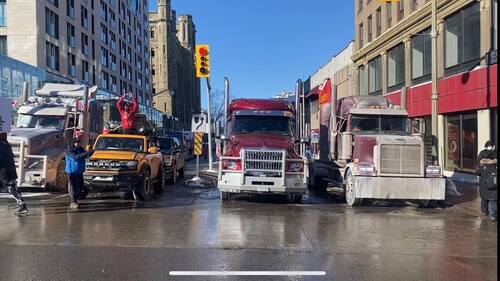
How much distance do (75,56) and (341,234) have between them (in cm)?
4482

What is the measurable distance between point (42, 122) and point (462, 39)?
17039 mm

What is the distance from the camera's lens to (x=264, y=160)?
495 inches

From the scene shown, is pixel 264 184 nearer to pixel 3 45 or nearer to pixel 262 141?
pixel 262 141

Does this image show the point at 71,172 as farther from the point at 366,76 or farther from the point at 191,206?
the point at 366,76

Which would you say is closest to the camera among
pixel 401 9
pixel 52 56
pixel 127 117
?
pixel 127 117

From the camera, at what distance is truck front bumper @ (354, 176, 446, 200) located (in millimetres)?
12508

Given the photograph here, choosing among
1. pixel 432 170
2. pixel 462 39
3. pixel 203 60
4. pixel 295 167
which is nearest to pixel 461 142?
pixel 462 39

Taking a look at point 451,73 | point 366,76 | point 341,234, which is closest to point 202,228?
point 341,234

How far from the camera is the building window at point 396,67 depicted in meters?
27.5

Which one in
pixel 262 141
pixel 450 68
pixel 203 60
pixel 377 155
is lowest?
pixel 377 155

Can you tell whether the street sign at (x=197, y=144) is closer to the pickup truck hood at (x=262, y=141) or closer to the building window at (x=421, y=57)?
the pickup truck hood at (x=262, y=141)

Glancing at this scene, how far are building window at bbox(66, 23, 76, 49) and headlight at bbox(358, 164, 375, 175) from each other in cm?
4034

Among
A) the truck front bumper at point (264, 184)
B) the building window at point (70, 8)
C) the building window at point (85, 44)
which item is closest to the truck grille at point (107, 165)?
the truck front bumper at point (264, 184)

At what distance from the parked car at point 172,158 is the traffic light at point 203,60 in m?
4.01
